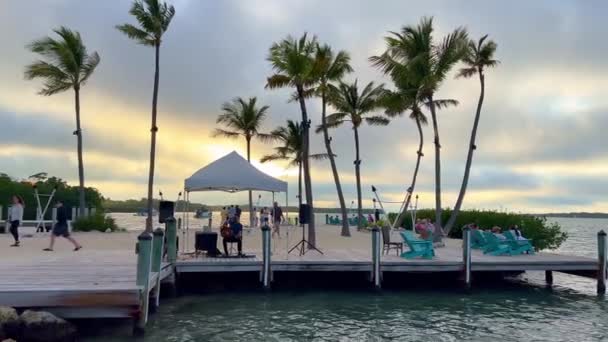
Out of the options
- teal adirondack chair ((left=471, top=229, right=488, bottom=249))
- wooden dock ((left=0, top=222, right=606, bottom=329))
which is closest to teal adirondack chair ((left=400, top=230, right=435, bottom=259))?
wooden dock ((left=0, top=222, right=606, bottom=329))

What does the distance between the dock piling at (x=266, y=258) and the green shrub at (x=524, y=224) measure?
12.8m

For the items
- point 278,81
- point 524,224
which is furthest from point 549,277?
point 278,81

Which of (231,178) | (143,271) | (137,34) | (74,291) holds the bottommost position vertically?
(74,291)

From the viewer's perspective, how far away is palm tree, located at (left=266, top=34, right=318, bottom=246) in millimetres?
18516

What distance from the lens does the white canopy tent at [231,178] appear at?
1528 cm

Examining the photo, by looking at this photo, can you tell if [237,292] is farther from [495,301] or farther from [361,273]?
[495,301]

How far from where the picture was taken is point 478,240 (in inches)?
702

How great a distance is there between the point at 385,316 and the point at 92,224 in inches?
905

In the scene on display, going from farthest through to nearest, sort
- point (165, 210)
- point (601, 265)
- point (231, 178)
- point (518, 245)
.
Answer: point (518, 245), point (231, 178), point (601, 265), point (165, 210)

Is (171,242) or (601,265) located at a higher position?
(171,242)

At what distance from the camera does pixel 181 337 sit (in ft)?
30.3

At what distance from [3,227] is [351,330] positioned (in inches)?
1033

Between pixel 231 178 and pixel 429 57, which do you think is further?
pixel 429 57

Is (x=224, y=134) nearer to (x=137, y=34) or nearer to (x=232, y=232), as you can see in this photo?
(x=137, y=34)
